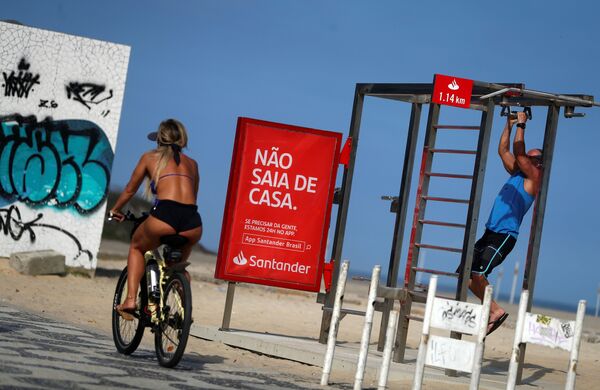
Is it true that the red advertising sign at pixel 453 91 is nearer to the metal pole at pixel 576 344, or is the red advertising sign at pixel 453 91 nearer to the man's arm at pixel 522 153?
the man's arm at pixel 522 153

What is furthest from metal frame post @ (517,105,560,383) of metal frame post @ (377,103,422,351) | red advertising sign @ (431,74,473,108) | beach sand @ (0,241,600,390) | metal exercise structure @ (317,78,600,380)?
metal frame post @ (377,103,422,351)

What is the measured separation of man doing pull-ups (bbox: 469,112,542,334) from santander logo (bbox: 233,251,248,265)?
2492 millimetres

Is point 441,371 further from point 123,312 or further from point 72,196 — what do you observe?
point 72,196

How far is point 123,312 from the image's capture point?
880 cm

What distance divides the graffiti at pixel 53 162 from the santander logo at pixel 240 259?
6511 mm

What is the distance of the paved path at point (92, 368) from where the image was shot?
6.87 meters

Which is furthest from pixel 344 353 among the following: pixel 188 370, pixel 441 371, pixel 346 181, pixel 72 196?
pixel 72 196

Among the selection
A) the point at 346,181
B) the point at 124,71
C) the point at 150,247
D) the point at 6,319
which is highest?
the point at 124,71

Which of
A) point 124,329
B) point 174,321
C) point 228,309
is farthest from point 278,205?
point 174,321

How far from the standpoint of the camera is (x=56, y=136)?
1775 centimetres

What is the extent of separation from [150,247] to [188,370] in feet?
3.37

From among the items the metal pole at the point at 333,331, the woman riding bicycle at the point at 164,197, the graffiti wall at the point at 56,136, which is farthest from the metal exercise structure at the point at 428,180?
the graffiti wall at the point at 56,136

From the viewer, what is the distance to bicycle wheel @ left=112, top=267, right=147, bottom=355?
885 cm

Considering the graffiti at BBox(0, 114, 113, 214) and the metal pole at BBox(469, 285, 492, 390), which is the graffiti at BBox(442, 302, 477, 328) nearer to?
the metal pole at BBox(469, 285, 492, 390)
